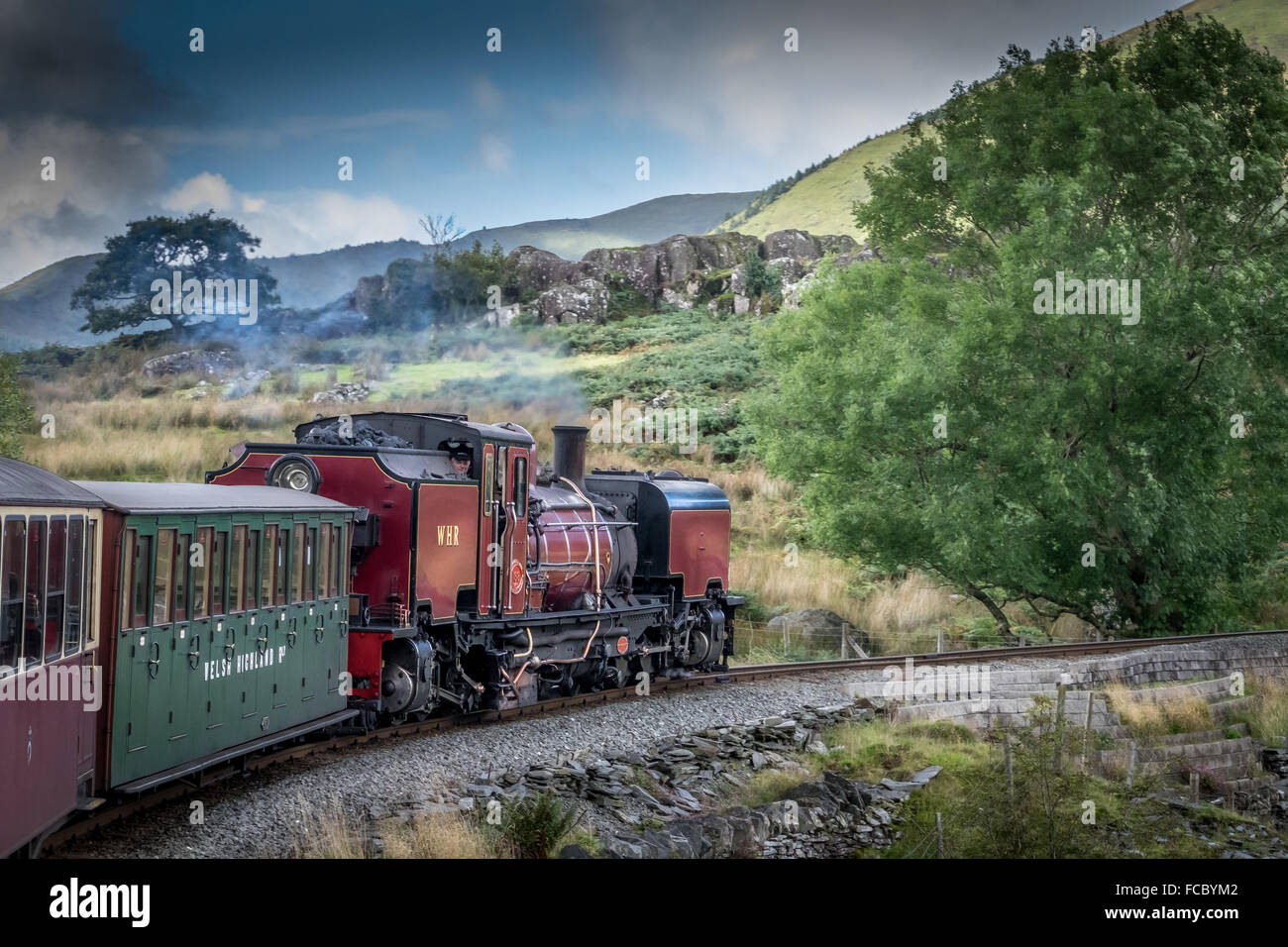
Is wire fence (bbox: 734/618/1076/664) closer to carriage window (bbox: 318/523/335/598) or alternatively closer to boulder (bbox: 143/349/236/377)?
carriage window (bbox: 318/523/335/598)

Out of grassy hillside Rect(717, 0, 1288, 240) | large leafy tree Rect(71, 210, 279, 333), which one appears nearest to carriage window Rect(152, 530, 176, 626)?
large leafy tree Rect(71, 210, 279, 333)

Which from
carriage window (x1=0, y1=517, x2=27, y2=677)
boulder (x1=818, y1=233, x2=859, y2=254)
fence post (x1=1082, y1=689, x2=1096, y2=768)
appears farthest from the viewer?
boulder (x1=818, y1=233, x2=859, y2=254)

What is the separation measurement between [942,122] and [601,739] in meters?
21.3

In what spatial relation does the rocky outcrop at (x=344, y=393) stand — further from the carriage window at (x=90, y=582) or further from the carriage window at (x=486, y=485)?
the carriage window at (x=90, y=582)

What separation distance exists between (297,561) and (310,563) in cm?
35

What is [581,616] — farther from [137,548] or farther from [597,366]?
[597,366]

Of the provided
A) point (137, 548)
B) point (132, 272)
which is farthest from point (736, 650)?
point (132, 272)

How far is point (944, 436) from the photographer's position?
83.7 ft

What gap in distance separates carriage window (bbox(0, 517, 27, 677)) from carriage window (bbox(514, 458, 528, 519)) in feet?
29.6

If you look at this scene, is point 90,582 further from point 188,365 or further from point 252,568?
point 188,365

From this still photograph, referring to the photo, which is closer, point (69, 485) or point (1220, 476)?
point (69, 485)

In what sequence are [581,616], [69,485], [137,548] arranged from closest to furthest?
[69,485]
[137,548]
[581,616]

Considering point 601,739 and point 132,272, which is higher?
point 132,272

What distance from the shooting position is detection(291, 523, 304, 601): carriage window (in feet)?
41.6
